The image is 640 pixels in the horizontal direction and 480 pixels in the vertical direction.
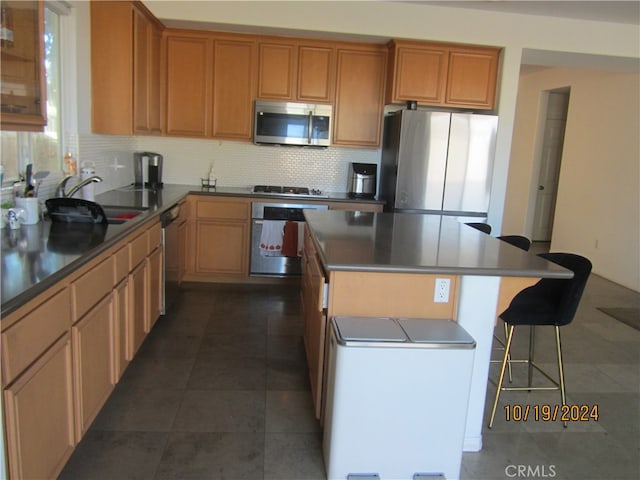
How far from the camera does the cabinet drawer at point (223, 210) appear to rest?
185 inches

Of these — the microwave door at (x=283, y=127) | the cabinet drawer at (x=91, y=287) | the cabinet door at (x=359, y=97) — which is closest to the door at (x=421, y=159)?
the cabinet door at (x=359, y=97)

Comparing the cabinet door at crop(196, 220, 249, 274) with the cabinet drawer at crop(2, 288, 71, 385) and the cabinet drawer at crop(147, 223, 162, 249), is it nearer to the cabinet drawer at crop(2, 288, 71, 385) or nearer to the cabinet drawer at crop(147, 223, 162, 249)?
the cabinet drawer at crop(147, 223, 162, 249)

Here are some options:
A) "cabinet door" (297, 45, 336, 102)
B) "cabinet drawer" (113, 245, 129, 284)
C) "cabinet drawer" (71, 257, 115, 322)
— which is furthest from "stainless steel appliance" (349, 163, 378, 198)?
"cabinet drawer" (71, 257, 115, 322)

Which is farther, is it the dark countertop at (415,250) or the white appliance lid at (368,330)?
the dark countertop at (415,250)

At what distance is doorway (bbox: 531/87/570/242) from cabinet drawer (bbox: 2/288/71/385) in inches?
291

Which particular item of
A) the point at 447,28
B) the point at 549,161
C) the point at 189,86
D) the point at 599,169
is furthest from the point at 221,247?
the point at 549,161

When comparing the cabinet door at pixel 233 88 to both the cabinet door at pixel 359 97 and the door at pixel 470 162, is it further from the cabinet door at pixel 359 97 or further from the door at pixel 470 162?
the door at pixel 470 162

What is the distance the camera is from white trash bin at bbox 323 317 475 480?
1939 mm

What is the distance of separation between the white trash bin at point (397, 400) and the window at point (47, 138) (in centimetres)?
206

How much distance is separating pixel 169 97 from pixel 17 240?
2939 mm

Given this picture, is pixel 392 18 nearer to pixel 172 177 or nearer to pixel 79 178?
pixel 172 177

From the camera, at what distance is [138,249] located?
9.45ft
